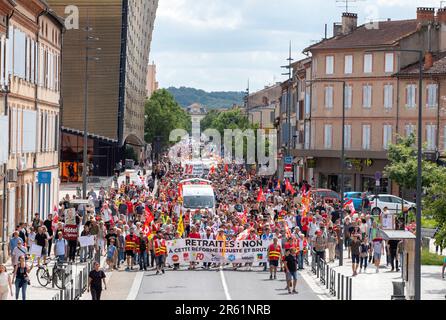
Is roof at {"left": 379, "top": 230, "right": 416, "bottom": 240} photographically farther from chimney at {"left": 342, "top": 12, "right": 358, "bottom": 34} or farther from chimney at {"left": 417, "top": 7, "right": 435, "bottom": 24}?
chimney at {"left": 342, "top": 12, "right": 358, "bottom": 34}

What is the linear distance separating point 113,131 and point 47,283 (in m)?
77.5

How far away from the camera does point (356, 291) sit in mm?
29859

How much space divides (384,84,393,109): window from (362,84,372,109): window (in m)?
1.49

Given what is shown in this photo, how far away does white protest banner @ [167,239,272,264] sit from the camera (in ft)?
114

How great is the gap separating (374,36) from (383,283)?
5038 cm

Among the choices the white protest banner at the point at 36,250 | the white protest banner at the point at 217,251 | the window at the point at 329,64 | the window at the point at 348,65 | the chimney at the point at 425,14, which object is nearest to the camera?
the white protest banner at the point at 36,250

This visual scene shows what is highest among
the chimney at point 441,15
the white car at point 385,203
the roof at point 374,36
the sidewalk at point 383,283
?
the chimney at point 441,15

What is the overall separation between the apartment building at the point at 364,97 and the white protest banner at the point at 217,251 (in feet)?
127

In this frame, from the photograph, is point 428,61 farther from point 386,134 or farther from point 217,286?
point 217,286

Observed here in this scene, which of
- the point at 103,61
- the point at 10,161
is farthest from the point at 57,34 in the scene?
the point at 103,61

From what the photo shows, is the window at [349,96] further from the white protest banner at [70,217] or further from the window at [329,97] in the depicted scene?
the white protest banner at [70,217]

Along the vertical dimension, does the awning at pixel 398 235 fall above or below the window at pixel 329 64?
below

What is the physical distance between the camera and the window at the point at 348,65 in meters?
80.3

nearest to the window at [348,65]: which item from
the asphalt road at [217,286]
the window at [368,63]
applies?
the window at [368,63]
